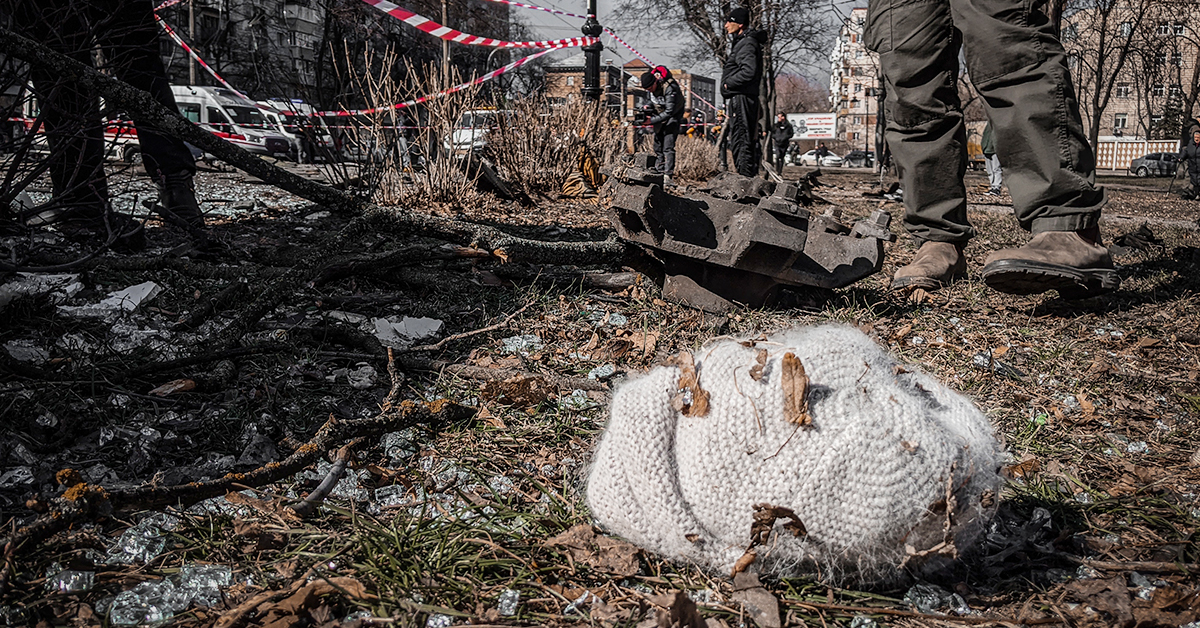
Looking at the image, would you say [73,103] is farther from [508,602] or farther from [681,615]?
[681,615]

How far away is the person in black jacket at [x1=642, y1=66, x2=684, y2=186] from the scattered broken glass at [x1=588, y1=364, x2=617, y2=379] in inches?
393

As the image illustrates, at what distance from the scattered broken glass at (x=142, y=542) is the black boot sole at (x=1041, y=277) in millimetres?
2628

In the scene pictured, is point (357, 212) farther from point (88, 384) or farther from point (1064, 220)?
point (1064, 220)

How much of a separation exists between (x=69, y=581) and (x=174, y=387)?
3.12ft

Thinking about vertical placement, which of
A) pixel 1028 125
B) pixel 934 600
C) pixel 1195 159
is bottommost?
pixel 934 600

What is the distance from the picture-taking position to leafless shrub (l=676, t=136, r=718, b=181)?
46.7 ft

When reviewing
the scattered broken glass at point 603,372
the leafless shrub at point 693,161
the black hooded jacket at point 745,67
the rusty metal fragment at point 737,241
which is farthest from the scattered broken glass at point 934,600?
the leafless shrub at point 693,161

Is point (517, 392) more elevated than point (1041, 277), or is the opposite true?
point (1041, 277)

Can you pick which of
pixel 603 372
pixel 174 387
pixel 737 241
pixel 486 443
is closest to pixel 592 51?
pixel 737 241

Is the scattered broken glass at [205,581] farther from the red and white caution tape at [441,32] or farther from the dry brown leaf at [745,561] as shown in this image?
the red and white caution tape at [441,32]

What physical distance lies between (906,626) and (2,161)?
254 cm

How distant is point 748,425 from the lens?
4.09 feet

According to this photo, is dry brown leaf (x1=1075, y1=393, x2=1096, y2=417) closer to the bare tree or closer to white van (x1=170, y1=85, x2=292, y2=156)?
the bare tree

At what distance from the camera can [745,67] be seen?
9492 mm
